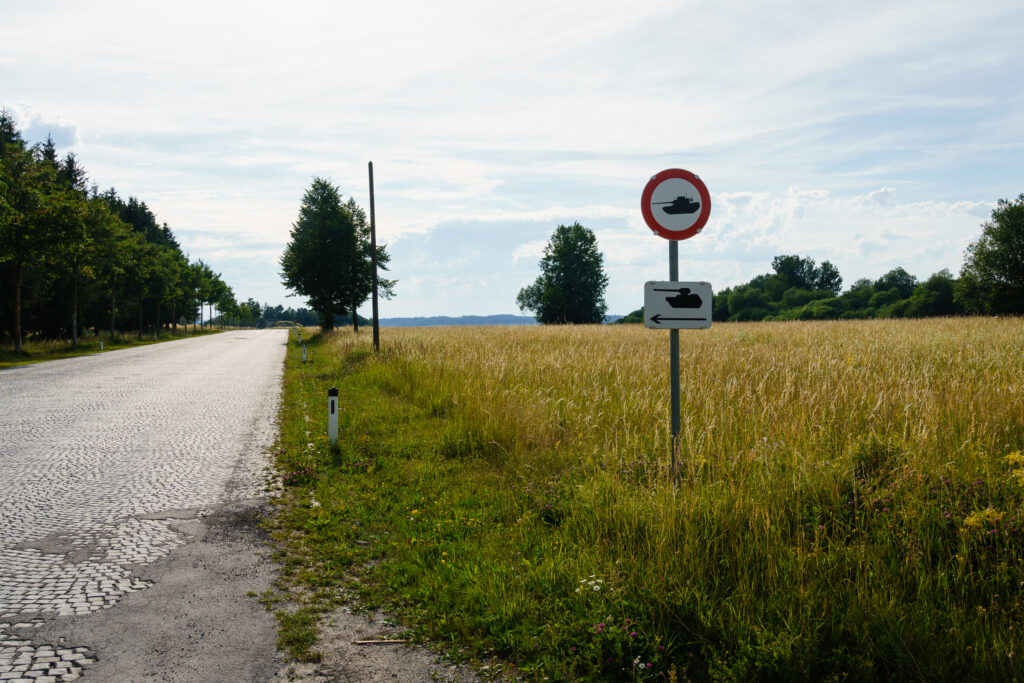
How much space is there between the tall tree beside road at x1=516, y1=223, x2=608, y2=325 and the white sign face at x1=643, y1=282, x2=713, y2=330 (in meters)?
67.3

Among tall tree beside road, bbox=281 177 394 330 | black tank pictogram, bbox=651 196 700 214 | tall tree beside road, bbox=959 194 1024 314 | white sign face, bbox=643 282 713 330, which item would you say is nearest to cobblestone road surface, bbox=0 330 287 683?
white sign face, bbox=643 282 713 330

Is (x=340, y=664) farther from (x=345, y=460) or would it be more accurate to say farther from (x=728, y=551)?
(x=345, y=460)

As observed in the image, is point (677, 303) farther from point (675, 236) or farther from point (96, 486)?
point (96, 486)

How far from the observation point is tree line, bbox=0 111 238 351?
25.7m

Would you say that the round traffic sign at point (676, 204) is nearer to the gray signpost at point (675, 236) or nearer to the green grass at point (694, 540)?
the gray signpost at point (675, 236)

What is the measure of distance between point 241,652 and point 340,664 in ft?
1.99

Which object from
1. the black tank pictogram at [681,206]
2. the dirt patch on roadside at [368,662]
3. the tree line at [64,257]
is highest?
the tree line at [64,257]

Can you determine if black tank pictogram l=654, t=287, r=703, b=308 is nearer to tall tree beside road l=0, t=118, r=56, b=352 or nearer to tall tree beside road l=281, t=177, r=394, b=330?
tall tree beside road l=0, t=118, r=56, b=352

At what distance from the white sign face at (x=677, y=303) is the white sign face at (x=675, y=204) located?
0.62 meters

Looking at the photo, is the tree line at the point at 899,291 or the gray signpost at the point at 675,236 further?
the tree line at the point at 899,291

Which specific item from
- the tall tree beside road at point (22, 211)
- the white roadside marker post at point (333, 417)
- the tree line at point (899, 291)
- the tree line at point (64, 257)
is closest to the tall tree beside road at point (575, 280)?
the tree line at point (899, 291)

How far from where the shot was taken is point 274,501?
243 inches

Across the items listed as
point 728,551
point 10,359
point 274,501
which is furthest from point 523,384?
point 10,359

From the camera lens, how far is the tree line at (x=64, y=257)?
2570 centimetres
